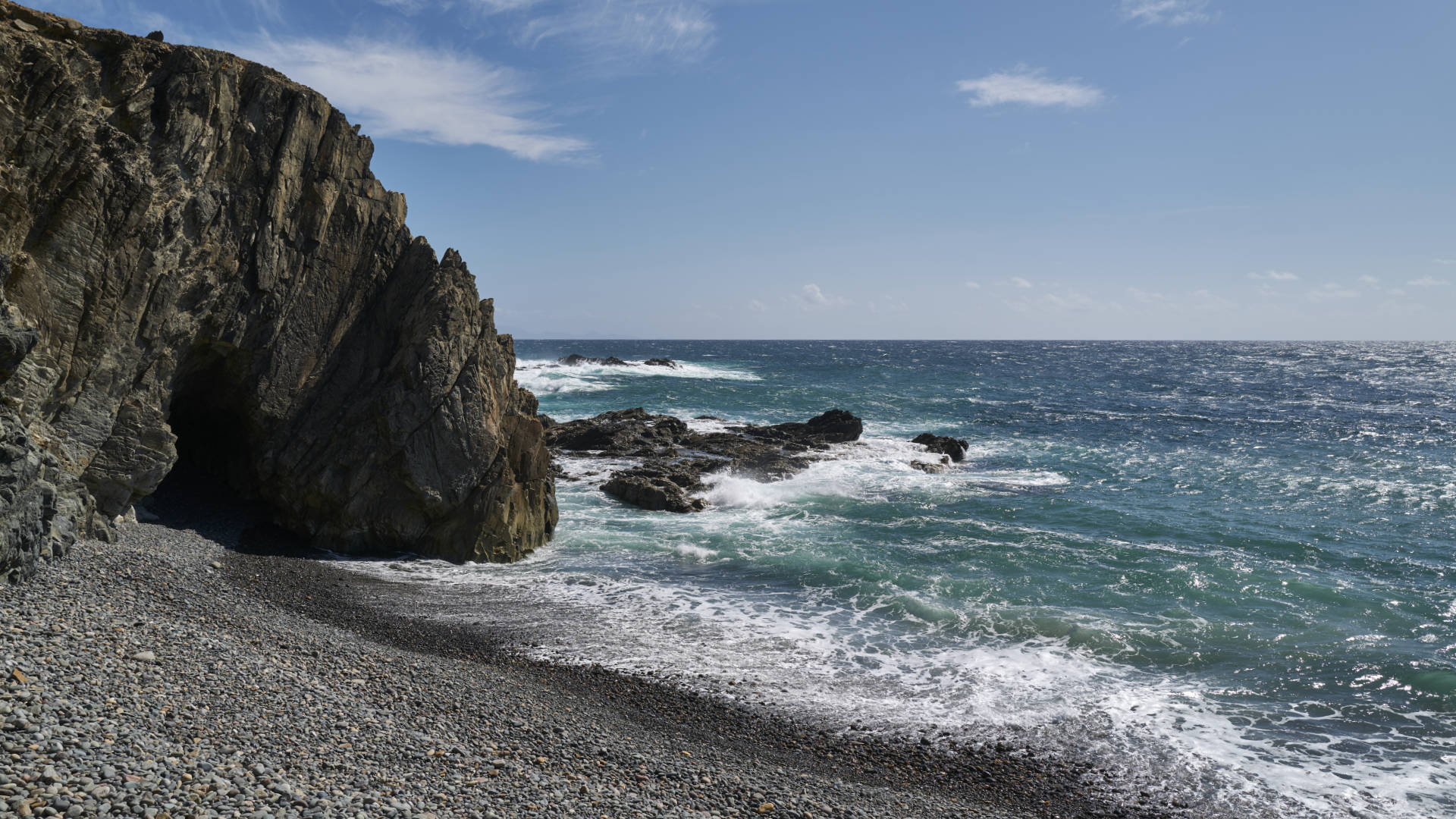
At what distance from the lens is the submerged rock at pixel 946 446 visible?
38719mm

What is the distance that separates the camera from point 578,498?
27484mm

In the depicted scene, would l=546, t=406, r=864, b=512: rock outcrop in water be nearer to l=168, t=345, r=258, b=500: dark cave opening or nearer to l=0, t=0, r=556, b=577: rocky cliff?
l=0, t=0, r=556, b=577: rocky cliff

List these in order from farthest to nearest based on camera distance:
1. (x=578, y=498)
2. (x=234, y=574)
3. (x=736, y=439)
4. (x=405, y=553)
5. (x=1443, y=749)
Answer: (x=736, y=439) → (x=578, y=498) → (x=405, y=553) → (x=234, y=574) → (x=1443, y=749)

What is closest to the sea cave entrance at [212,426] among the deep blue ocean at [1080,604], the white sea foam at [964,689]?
the deep blue ocean at [1080,604]

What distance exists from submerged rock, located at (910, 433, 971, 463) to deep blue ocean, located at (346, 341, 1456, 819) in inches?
Answer: 35.6

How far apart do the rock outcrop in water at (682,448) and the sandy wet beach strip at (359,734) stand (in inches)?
532

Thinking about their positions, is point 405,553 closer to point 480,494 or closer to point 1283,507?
point 480,494

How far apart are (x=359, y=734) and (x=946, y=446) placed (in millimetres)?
33696

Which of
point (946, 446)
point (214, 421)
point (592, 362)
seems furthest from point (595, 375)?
point (214, 421)

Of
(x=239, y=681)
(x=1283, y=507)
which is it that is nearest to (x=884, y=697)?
(x=239, y=681)

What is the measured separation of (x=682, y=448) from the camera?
36.8m

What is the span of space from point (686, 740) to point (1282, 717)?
397 inches

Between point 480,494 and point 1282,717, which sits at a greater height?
point 480,494

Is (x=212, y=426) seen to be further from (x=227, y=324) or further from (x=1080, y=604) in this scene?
(x=1080, y=604)
